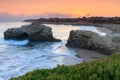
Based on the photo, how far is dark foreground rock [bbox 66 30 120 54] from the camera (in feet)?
90.0

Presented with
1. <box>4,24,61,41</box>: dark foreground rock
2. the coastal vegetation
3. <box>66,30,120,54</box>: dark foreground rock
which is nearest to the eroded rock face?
<box>4,24,61,41</box>: dark foreground rock

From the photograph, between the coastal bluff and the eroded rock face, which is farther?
the eroded rock face

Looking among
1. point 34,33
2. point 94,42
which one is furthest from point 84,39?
point 34,33

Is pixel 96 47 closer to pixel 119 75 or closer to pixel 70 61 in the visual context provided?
pixel 70 61

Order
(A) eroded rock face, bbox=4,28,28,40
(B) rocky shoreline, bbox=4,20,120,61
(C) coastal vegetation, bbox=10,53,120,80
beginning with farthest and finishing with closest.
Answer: (A) eroded rock face, bbox=4,28,28,40 < (B) rocky shoreline, bbox=4,20,120,61 < (C) coastal vegetation, bbox=10,53,120,80

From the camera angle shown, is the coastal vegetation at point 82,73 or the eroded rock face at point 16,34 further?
the eroded rock face at point 16,34

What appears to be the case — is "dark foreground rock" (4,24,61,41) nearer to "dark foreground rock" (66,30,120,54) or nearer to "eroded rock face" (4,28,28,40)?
"eroded rock face" (4,28,28,40)

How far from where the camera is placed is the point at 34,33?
44281 mm

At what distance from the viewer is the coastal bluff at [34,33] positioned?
144ft

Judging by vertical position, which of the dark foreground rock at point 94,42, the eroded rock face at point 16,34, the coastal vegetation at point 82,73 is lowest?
the eroded rock face at point 16,34

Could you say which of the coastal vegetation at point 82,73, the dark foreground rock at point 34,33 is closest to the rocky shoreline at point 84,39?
the dark foreground rock at point 34,33

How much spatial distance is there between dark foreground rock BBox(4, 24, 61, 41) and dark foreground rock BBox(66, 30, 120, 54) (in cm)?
809

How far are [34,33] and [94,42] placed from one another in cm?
1506

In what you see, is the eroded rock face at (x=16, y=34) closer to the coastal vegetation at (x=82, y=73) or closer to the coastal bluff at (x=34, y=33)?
the coastal bluff at (x=34, y=33)
